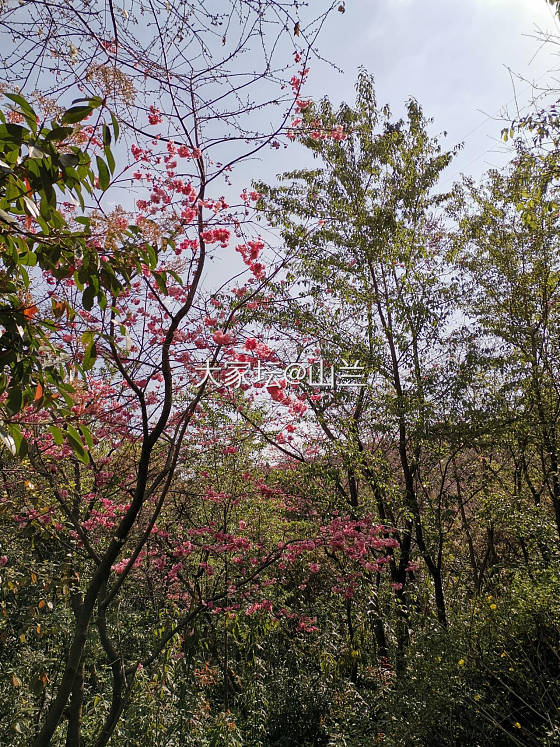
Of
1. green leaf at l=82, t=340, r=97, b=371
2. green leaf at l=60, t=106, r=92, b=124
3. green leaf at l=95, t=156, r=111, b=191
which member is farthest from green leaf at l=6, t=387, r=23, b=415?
green leaf at l=60, t=106, r=92, b=124

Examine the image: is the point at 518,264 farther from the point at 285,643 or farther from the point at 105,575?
the point at 285,643

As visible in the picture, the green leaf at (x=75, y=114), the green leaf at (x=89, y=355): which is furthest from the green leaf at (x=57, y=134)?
the green leaf at (x=89, y=355)

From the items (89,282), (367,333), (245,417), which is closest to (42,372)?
(89,282)

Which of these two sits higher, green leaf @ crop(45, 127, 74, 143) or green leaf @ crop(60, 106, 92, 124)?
green leaf @ crop(60, 106, 92, 124)

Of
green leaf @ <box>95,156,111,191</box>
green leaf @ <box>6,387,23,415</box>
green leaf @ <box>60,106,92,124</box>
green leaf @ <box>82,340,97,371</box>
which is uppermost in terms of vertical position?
green leaf @ <box>60,106,92,124</box>

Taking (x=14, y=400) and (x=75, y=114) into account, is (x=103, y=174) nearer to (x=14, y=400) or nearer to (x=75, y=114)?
(x=75, y=114)

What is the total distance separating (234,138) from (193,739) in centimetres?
450

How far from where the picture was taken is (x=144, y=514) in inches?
218

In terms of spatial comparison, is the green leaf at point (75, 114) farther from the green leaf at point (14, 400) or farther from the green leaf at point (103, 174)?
the green leaf at point (14, 400)

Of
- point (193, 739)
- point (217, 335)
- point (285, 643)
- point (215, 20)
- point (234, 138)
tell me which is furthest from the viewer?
point (285, 643)

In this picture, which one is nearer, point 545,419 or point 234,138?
point 234,138

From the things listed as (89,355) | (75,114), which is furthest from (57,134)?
(89,355)

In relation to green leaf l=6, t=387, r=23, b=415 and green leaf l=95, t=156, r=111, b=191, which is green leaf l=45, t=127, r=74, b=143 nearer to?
green leaf l=95, t=156, r=111, b=191

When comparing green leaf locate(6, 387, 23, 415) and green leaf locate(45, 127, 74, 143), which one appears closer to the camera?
green leaf locate(45, 127, 74, 143)
